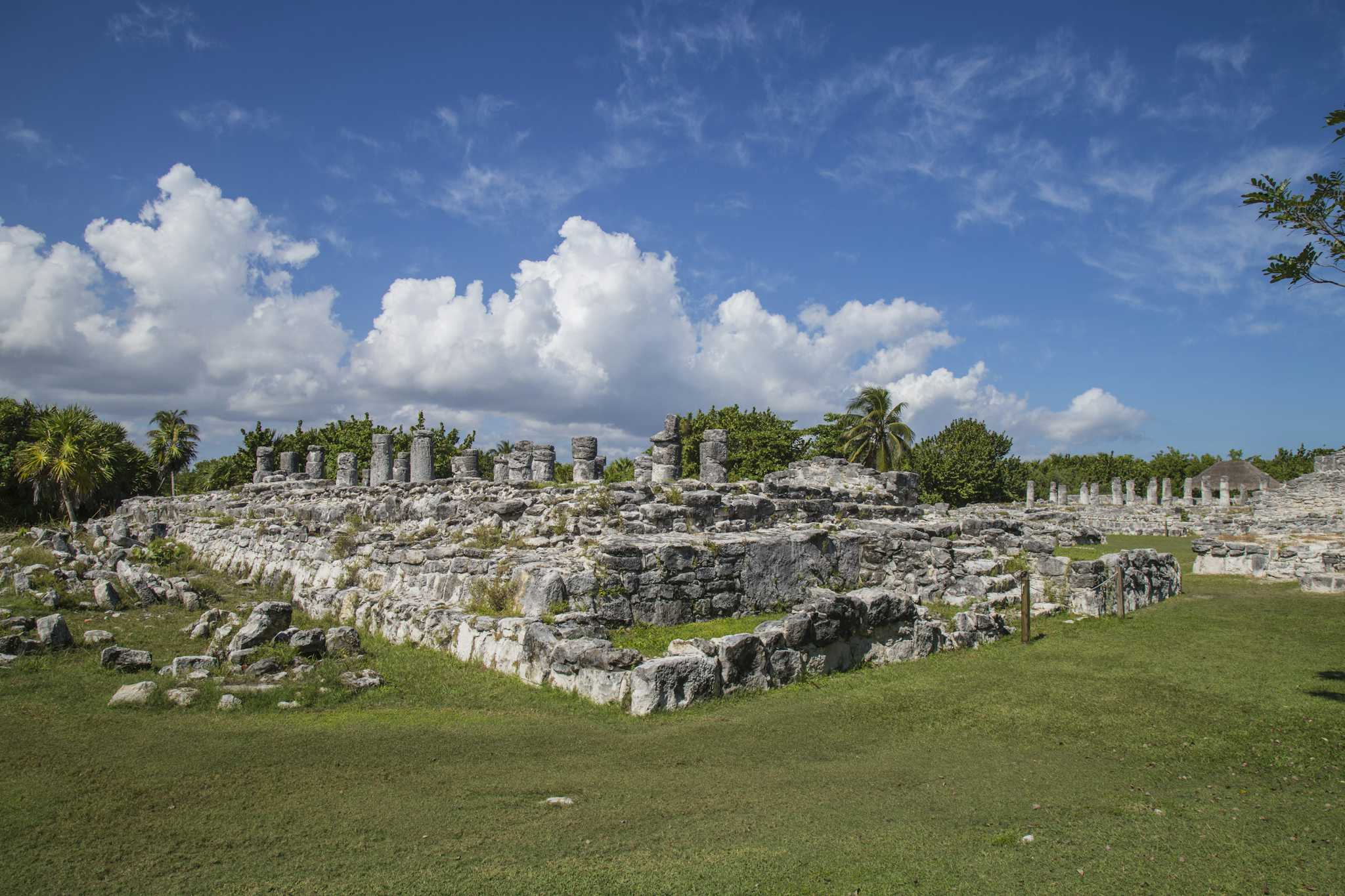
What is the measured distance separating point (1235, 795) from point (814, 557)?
750 centimetres

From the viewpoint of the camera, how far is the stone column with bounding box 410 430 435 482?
21.8 meters

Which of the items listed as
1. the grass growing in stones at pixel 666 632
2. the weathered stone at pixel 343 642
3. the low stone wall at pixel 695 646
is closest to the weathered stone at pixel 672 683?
the low stone wall at pixel 695 646

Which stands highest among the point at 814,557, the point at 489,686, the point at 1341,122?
the point at 1341,122

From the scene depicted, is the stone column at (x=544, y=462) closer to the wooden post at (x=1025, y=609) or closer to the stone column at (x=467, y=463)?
the stone column at (x=467, y=463)

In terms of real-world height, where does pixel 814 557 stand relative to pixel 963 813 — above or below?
above

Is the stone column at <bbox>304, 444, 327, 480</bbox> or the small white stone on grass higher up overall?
the stone column at <bbox>304, 444, 327, 480</bbox>

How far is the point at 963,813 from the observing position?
215 inches

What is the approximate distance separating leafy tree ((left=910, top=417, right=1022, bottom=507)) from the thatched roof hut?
523 inches

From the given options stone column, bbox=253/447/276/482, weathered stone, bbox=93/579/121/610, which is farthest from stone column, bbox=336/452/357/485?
weathered stone, bbox=93/579/121/610

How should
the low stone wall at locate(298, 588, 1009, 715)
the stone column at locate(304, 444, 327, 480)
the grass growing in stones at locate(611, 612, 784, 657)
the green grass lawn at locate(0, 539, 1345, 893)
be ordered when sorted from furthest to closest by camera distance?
1. the stone column at locate(304, 444, 327, 480)
2. the grass growing in stones at locate(611, 612, 784, 657)
3. the low stone wall at locate(298, 588, 1009, 715)
4. the green grass lawn at locate(0, 539, 1345, 893)

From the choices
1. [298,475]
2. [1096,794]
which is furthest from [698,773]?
[298,475]

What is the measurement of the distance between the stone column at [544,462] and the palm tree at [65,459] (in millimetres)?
24219

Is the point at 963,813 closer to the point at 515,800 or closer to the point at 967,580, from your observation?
the point at 515,800

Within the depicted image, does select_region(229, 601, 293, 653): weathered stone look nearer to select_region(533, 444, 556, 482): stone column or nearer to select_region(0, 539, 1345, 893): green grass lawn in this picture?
select_region(0, 539, 1345, 893): green grass lawn
